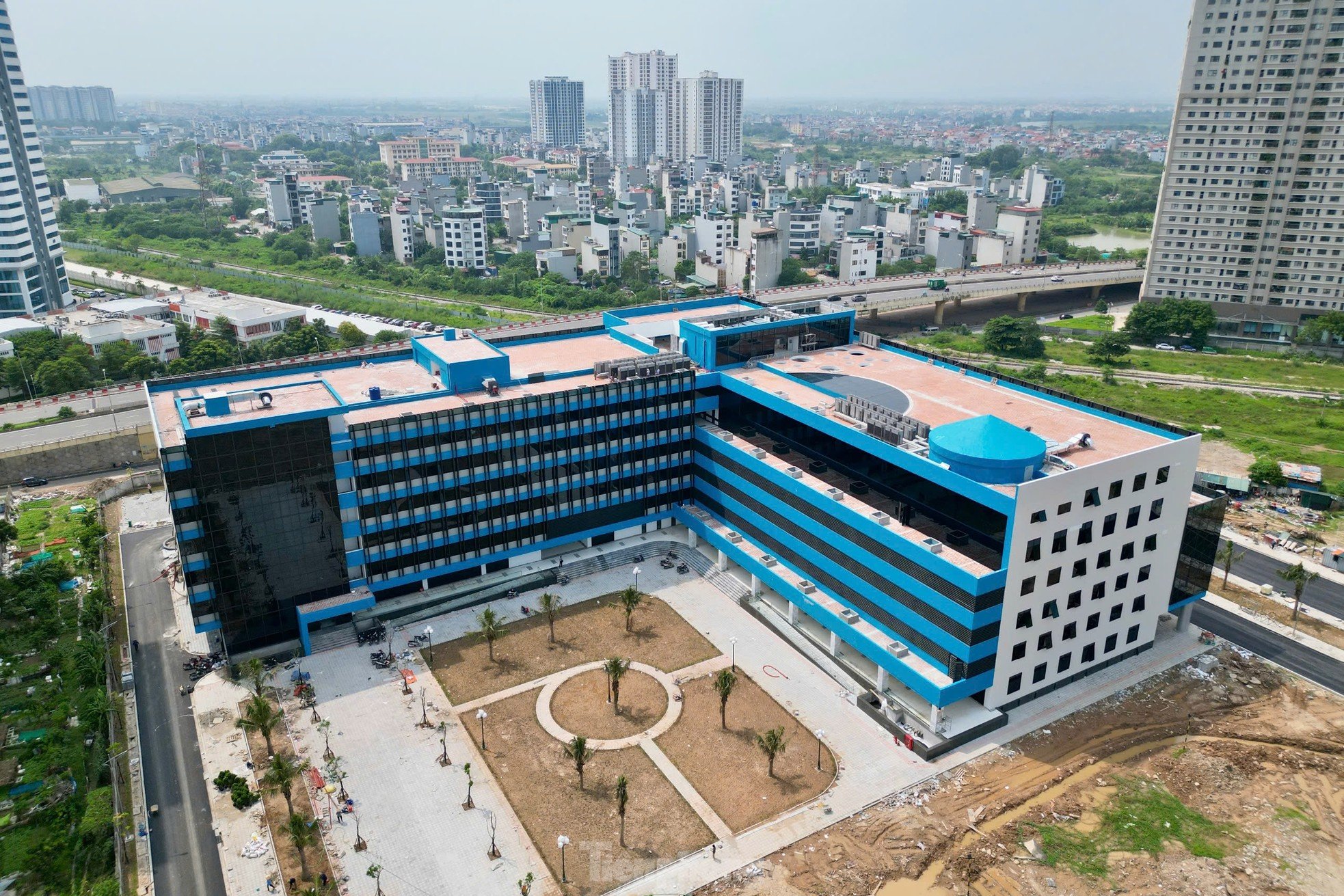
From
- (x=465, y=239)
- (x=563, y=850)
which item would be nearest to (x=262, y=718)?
(x=563, y=850)

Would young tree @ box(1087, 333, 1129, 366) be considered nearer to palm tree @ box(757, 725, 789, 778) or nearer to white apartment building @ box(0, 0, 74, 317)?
palm tree @ box(757, 725, 789, 778)

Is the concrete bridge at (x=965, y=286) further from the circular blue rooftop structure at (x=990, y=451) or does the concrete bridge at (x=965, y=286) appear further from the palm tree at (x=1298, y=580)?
the circular blue rooftop structure at (x=990, y=451)

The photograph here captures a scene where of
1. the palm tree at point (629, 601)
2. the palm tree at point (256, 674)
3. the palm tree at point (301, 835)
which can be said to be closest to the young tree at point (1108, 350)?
A: the palm tree at point (629, 601)

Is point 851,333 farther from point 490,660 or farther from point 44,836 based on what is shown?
point 44,836

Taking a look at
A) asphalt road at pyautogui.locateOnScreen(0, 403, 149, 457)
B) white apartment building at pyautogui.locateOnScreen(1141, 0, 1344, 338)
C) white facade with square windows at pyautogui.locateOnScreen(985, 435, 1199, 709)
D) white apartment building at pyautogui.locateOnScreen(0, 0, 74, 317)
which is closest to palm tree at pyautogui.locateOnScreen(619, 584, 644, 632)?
white facade with square windows at pyautogui.locateOnScreen(985, 435, 1199, 709)

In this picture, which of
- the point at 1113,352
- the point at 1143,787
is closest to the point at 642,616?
the point at 1143,787
